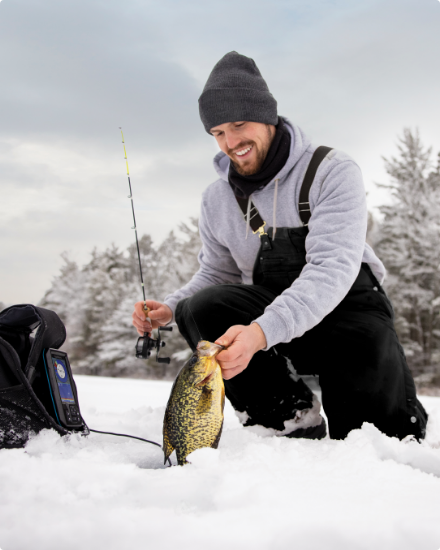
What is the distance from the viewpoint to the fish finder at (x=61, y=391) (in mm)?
2195

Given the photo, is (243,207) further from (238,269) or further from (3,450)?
(3,450)

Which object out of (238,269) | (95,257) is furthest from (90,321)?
(238,269)

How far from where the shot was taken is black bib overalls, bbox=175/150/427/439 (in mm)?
2426

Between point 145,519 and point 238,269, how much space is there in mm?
2308

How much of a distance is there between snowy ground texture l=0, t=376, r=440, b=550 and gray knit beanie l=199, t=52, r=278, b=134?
6.41 ft

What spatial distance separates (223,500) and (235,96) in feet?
7.54

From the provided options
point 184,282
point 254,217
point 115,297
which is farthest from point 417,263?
point 254,217

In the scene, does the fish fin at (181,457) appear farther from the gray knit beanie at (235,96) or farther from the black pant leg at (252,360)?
the gray knit beanie at (235,96)

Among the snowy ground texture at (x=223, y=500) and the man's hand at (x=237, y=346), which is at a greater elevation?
the man's hand at (x=237, y=346)

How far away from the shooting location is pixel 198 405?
182 centimetres

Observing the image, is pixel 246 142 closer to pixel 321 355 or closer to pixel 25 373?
pixel 321 355

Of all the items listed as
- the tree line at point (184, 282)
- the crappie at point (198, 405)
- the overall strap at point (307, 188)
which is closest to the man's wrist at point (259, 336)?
the crappie at point (198, 405)

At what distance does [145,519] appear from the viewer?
1.26 meters

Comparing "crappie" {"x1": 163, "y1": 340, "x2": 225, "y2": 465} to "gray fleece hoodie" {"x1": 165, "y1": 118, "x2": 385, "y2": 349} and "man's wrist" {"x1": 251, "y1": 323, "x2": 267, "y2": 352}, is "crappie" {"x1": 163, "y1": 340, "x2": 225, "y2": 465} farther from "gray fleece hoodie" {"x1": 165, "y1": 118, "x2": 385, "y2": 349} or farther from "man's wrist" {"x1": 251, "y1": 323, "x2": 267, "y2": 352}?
"gray fleece hoodie" {"x1": 165, "y1": 118, "x2": 385, "y2": 349}
